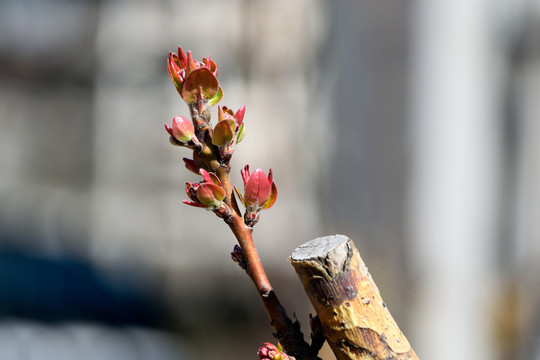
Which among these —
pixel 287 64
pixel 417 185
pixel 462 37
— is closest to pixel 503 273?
pixel 417 185

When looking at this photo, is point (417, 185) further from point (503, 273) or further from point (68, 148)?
point (68, 148)

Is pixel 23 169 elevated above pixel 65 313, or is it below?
above

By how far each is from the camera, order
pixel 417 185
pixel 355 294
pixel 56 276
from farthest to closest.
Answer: pixel 417 185 < pixel 56 276 < pixel 355 294

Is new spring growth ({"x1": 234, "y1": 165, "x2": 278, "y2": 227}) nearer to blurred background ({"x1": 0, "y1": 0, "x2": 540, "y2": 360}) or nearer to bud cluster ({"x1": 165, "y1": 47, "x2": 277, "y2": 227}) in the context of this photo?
bud cluster ({"x1": 165, "y1": 47, "x2": 277, "y2": 227})

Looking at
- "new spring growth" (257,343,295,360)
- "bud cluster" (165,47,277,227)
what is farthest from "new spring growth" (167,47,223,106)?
"new spring growth" (257,343,295,360)

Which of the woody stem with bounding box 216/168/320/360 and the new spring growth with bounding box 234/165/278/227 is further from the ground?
the new spring growth with bounding box 234/165/278/227

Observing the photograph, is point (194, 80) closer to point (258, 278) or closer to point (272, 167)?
point (258, 278)
